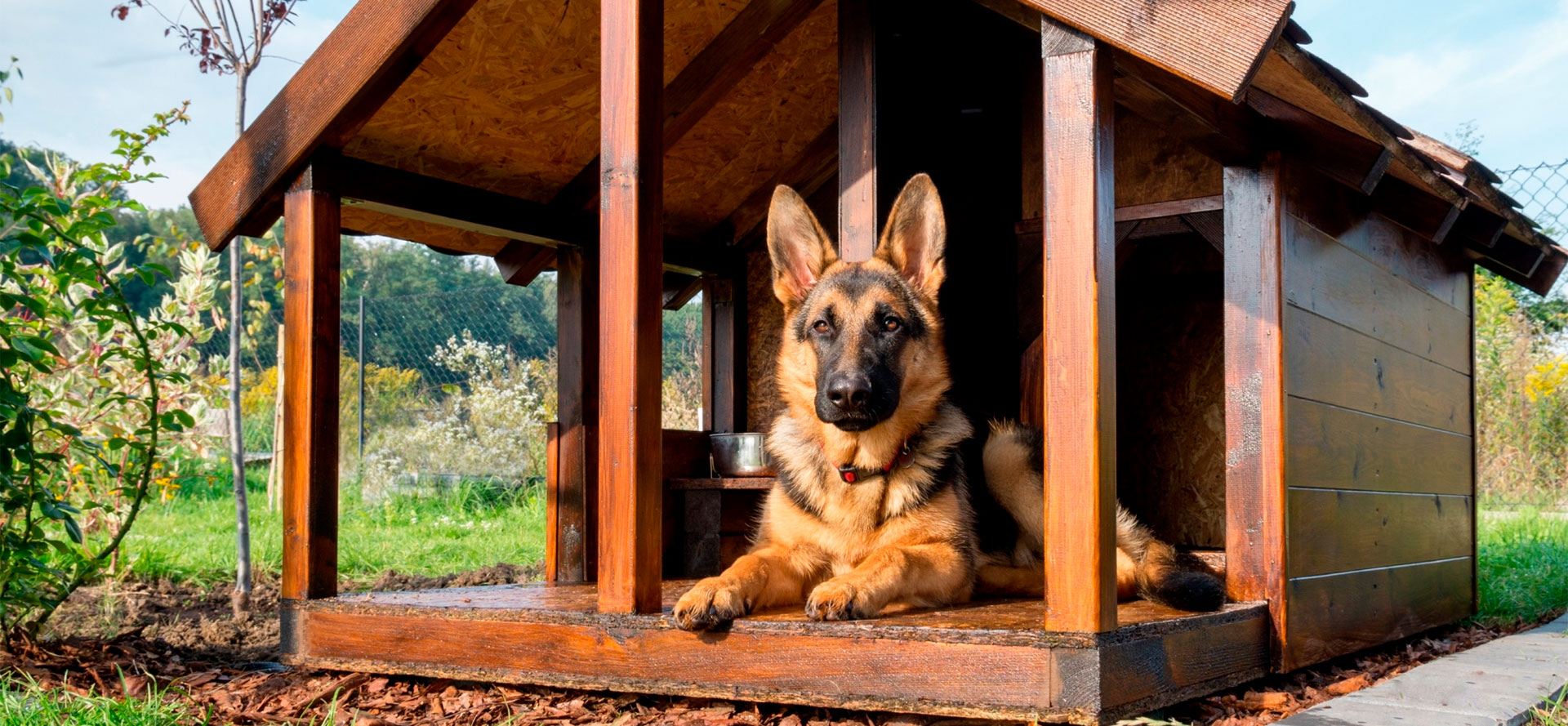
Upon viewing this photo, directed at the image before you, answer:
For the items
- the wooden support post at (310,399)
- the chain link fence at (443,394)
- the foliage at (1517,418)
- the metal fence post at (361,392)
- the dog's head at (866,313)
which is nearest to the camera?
the dog's head at (866,313)

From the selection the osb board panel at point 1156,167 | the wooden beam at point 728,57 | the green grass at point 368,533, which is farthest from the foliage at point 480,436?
the osb board panel at point 1156,167

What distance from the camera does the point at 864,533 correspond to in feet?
13.3

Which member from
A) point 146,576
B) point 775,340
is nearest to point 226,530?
point 146,576

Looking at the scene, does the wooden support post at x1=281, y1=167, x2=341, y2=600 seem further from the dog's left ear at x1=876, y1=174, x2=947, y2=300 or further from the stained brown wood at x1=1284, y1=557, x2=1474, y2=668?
the stained brown wood at x1=1284, y1=557, x2=1474, y2=668

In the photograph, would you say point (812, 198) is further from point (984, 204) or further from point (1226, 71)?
point (1226, 71)

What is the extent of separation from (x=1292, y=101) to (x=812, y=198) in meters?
3.13

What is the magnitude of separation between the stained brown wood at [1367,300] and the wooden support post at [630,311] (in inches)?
91.8

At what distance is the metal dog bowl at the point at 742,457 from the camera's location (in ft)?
19.6

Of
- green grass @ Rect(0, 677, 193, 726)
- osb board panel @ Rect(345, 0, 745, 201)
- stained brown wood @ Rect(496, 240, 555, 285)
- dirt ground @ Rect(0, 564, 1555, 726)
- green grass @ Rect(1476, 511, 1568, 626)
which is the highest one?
osb board panel @ Rect(345, 0, 745, 201)

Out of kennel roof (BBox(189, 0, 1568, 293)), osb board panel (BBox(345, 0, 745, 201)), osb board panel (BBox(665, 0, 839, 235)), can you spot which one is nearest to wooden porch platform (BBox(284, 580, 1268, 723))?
kennel roof (BBox(189, 0, 1568, 293))

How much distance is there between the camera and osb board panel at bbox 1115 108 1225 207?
522 centimetres

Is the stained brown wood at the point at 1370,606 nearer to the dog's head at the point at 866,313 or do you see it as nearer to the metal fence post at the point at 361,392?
the dog's head at the point at 866,313

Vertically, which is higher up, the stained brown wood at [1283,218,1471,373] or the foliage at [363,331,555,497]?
the stained brown wood at [1283,218,1471,373]

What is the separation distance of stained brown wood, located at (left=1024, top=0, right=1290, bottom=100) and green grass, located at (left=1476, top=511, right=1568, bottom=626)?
4.81 m
